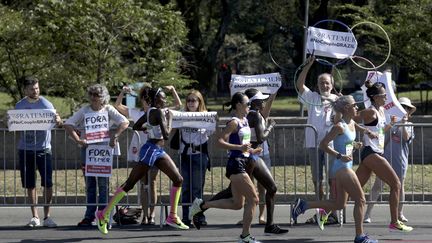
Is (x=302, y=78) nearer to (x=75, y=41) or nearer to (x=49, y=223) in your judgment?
(x=49, y=223)

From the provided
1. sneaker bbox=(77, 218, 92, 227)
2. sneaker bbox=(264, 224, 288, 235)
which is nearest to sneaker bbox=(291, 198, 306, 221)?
sneaker bbox=(264, 224, 288, 235)

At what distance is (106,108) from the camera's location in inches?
454

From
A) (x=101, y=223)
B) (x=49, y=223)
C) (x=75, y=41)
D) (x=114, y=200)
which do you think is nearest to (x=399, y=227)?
(x=114, y=200)

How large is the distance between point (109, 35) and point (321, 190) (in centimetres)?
927

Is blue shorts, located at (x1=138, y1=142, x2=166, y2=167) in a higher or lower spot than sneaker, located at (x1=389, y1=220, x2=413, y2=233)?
higher

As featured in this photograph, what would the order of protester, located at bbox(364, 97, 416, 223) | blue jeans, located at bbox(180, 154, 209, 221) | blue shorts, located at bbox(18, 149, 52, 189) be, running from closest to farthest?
blue jeans, located at bbox(180, 154, 209, 221) < blue shorts, located at bbox(18, 149, 52, 189) < protester, located at bbox(364, 97, 416, 223)

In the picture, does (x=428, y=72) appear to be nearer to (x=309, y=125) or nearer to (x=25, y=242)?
(x=309, y=125)

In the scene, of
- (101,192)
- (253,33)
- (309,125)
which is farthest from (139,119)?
(253,33)

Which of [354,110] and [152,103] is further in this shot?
[152,103]

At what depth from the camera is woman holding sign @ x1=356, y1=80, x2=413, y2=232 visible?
417 inches

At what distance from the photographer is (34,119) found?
1183cm

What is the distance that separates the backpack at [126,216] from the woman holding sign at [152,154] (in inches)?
40.7

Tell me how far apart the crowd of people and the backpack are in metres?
0.11

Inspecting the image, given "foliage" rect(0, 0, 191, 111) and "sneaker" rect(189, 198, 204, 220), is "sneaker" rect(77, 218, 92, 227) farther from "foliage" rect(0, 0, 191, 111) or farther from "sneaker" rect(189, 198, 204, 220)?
"foliage" rect(0, 0, 191, 111)
